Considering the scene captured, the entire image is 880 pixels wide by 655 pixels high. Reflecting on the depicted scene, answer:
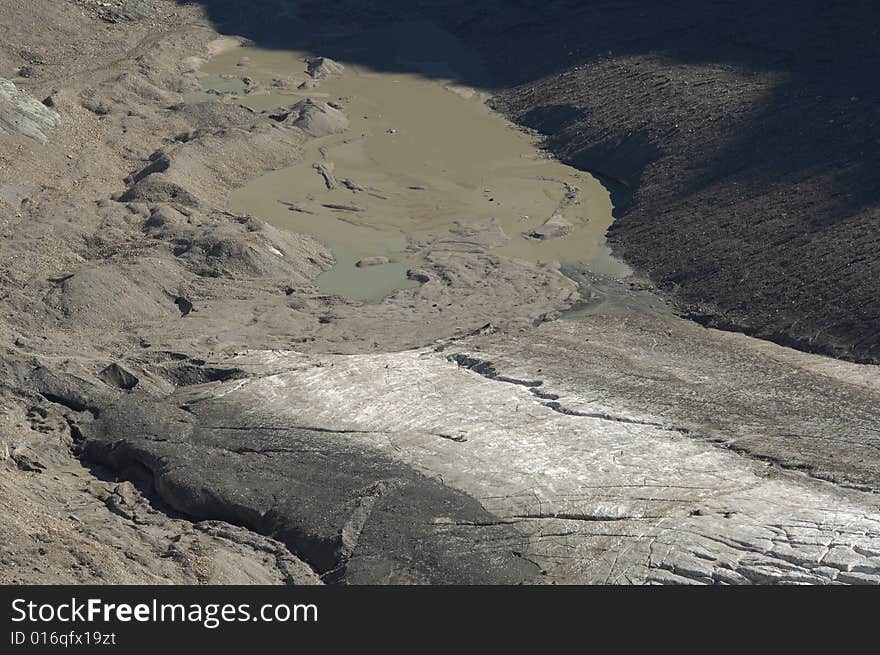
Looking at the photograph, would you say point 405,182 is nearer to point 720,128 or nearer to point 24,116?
point 720,128

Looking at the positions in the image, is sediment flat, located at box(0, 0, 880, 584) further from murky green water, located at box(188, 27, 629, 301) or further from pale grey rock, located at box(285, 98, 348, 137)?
pale grey rock, located at box(285, 98, 348, 137)

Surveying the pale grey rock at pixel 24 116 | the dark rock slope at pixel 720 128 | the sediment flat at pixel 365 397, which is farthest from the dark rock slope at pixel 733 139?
the pale grey rock at pixel 24 116

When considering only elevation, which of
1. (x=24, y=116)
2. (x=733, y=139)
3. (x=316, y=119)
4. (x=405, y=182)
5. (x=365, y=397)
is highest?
(x=733, y=139)

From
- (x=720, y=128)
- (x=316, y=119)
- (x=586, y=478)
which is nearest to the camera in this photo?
(x=586, y=478)

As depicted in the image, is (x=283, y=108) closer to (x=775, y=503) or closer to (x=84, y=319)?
(x=84, y=319)

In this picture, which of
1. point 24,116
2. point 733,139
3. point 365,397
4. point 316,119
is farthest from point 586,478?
point 316,119

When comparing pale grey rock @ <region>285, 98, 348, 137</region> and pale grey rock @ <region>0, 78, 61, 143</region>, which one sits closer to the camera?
pale grey rock @ <region>0, 78, 61, 143</region>

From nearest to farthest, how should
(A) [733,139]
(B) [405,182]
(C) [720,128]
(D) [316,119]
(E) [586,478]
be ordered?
(E) [586,478] < (A) [733,139] < (C) [720,128] < (B) [405,182] < (D) [316,119]

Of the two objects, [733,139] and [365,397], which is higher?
[733,139]

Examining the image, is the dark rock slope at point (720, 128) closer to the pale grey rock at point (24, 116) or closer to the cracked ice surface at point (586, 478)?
the cracked ice surface at point (586, 478)

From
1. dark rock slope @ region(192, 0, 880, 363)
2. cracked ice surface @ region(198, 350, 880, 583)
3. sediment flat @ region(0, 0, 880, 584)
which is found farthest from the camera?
dark rock slope @ region(192, 0, 880, 363)

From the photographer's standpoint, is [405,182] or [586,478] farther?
[405,182]

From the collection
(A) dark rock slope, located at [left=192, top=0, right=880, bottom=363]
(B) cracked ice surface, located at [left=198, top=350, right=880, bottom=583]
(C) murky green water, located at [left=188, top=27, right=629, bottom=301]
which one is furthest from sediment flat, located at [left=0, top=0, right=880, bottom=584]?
(A) dark rock slope, located at [left=192, top=0, right=880, bottom=363]
